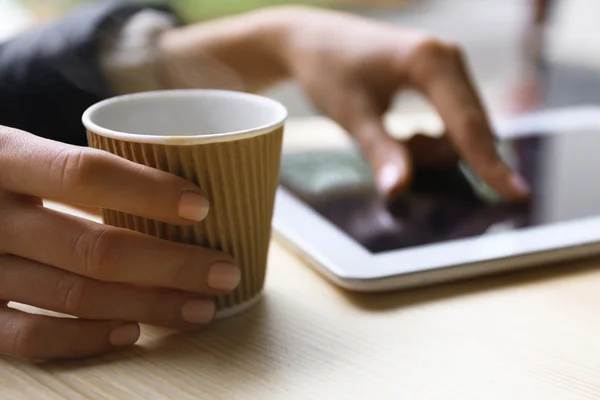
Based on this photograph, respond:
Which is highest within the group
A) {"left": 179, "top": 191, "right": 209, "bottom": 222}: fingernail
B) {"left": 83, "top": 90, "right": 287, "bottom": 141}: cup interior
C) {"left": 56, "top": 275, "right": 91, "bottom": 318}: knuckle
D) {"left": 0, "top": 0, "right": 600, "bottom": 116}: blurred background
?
{"left": 83, "top": 90, "right": 287, "bottom": 141}: cup interior

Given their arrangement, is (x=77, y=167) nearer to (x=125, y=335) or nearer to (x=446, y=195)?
(x=125, y=335)

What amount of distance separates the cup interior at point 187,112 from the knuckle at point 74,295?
9 cm

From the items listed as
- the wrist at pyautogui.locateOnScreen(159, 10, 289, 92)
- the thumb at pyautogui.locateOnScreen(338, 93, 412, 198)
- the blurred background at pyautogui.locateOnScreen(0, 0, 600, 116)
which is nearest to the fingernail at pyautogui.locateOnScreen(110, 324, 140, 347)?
the thumb at pyautogui.locateOnScreen(338, 93, 412, 198)

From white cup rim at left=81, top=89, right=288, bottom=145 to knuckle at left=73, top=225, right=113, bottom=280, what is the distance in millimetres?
51

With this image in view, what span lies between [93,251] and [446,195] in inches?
12.7

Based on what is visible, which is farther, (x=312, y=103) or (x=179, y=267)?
(x=312, y=103)

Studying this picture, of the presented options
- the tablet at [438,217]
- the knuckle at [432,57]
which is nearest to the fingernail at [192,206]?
the tablet at [438,217]

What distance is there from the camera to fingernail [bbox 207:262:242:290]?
0.37 meters

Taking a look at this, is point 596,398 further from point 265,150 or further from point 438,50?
point 438,50

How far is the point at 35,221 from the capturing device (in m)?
0.35

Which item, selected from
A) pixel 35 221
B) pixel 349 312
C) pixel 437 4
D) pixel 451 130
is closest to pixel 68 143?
pixel 35 221

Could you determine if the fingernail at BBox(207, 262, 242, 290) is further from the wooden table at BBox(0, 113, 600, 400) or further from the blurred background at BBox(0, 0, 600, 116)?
the blurred background at BBox(0, 0, 600, 116)

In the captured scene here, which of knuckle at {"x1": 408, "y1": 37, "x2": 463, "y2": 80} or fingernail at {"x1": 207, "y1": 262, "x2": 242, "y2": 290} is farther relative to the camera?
knuckle at {"x1": 408, "y1": 37, "x2": 463, "y2": 80}

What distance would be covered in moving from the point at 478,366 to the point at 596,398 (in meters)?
0.05
